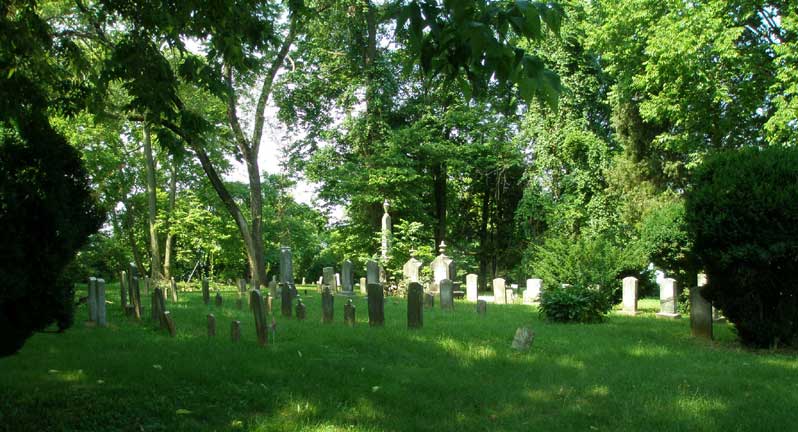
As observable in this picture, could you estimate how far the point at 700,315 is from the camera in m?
10.4

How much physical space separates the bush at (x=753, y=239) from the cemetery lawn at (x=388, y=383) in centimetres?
61

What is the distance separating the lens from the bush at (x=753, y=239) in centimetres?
860

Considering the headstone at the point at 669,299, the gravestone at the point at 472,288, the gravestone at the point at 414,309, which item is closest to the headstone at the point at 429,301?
the gravestone at the point at 472,288

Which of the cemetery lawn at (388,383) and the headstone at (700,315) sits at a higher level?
the headstone at (700,315)

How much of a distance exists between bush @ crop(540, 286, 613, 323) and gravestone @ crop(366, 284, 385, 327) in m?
3.58

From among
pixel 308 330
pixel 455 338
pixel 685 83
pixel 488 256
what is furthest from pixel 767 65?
pixel 488 256

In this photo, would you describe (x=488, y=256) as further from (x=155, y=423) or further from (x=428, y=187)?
(x=155, y=423)

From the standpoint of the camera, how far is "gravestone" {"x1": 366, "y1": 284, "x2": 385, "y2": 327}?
1121 cm

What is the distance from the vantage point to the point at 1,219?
242 inches

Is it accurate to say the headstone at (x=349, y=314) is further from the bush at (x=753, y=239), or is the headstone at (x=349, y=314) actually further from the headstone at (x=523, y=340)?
the bush at (x=753, y=239)

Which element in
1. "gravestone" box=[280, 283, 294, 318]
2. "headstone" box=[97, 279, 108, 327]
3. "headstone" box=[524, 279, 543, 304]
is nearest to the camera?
"headstone" box=[97, 279, 108, 327]

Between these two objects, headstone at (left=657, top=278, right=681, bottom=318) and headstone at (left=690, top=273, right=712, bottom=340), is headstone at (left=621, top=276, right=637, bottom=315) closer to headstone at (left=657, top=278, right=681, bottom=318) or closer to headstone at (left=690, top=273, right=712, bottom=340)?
headstone at (left=657, top=278, right=681, bottom=318)

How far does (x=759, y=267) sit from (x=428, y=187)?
81.9ft

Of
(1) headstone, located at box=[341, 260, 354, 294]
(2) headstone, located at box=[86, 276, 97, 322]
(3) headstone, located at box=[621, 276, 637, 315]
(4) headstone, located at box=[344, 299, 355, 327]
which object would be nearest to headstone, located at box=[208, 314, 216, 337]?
(4) headstone, located at box=[344, 299, 355, 327]
